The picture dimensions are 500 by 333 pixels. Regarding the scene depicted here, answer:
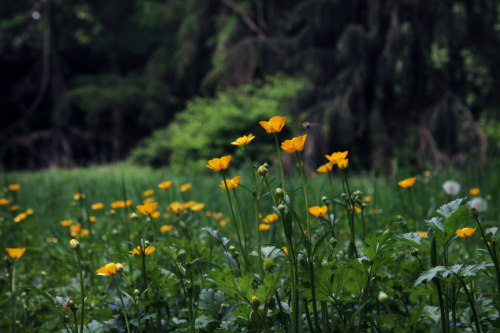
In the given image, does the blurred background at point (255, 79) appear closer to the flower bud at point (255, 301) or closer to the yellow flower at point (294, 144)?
the yellow flower at point (294, 144)

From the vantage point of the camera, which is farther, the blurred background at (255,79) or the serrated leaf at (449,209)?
the blurred background at (255,79)

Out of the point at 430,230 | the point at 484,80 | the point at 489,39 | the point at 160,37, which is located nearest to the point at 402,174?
the point at 430,230

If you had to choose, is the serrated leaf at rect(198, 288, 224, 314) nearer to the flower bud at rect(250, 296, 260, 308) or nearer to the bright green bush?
the flower bud at rect(250, 296, 260, 308)

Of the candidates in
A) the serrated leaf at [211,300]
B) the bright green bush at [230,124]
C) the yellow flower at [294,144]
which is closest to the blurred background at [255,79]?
the bright green bush at [230,124]

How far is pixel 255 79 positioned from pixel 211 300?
24.6 feet

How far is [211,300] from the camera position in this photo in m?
0.75

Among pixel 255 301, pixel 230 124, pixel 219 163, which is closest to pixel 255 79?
pixel 230 124

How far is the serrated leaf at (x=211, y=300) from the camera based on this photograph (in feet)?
2.42

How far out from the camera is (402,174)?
1828mm

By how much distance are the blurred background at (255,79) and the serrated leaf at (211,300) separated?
389mm

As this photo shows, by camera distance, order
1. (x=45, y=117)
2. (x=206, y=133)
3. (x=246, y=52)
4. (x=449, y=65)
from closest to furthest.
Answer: (x=449, y=65) < (x=246, y=52) < (x=206, y=133) < (x=45, y=117)

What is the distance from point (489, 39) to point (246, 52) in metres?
2.82

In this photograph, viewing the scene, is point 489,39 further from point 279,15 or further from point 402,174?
point 279,15

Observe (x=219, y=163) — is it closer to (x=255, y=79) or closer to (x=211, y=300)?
(x=211, y=300)
